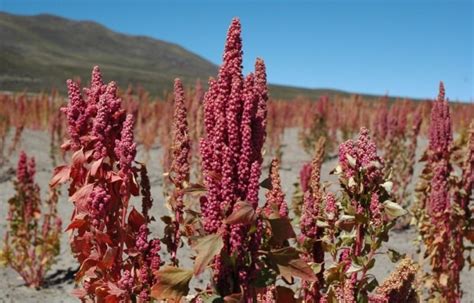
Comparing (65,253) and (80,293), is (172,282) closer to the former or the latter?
(80,293)

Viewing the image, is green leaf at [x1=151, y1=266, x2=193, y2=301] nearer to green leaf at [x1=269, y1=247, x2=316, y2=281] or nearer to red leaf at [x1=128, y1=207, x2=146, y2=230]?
green leaf at [x1=269, y1=247, x2=316, y2=281]

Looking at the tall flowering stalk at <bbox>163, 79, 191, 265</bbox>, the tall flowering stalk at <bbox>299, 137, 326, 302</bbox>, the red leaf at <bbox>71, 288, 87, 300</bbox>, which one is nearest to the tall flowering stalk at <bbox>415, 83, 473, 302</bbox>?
the tall flowering stalk at <bbox>299, 137, 326, 302</bbox>

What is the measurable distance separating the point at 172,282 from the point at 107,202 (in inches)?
18.0

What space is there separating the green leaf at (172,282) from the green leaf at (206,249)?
111 mm

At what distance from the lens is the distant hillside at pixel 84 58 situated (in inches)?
2704

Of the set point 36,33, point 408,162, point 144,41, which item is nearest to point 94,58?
point 36,33

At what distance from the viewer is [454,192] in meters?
3.75

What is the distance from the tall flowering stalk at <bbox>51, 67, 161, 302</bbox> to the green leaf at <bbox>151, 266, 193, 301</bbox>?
0.35m

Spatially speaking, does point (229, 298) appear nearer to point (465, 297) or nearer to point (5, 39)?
point (465, 297)

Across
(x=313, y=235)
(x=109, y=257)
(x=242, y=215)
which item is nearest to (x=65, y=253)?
(x=109, y=257)

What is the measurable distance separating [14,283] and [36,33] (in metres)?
109

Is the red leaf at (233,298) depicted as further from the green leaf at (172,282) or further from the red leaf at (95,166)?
the red leaf at (95,166)

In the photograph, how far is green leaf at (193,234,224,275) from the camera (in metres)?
1.36

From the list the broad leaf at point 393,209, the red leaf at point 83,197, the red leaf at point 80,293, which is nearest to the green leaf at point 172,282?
the red leaf at point 83,197
